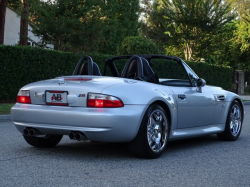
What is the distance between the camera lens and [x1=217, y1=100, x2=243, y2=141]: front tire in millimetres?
8531

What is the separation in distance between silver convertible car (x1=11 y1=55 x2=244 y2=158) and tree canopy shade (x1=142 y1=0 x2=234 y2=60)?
2684 centimetres

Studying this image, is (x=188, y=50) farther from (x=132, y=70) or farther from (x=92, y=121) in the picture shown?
(x=92, y=121)

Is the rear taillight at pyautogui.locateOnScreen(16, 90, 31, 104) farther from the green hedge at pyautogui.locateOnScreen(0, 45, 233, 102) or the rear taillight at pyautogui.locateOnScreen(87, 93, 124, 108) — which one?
the green hedge at pyautogui.locateOnScreen(0, 45, 233, 102)

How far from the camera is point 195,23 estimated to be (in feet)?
111

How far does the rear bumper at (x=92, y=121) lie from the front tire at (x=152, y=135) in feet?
0.42

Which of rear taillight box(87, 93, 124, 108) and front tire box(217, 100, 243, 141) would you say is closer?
rear taillight box(87, 93, 124, 108)

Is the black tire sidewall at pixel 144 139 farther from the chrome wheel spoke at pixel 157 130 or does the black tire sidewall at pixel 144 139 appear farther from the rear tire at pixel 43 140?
the rear tire at pixel 43 140

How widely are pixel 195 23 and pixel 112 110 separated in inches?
1130

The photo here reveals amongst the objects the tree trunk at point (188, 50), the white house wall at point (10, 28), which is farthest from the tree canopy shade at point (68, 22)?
the white house wall at point (10, 28)

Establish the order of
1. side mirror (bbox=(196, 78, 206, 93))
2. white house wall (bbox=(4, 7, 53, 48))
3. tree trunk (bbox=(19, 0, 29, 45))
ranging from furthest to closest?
white house wall (bbox=(4, 7, 53, 48))
tree trunk (bbox=(19, 0, 29, 45))
side mirror (bbox=(196, 78, 206, 93))

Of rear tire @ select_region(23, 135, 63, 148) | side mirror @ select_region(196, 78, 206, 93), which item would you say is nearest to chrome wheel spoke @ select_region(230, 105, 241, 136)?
side mirror @ select_region(196, 78, 206, 93)

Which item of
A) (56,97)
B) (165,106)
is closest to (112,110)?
(56,97)

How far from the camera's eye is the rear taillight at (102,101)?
6.04 metres

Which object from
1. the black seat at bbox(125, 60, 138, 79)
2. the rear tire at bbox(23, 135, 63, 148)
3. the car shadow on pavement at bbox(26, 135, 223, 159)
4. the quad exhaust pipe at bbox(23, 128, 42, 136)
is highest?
the black seat at bbox(125, 60, 138, 79)
